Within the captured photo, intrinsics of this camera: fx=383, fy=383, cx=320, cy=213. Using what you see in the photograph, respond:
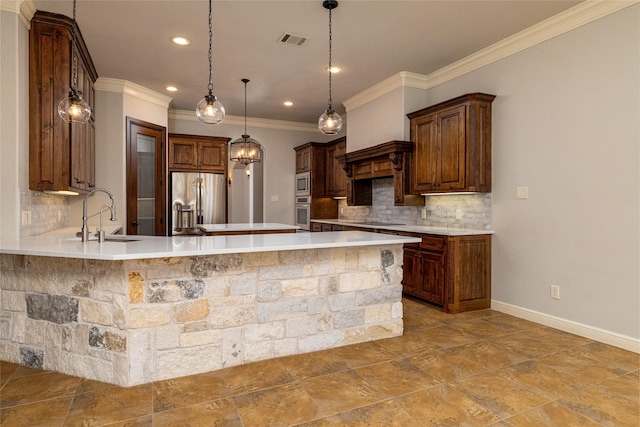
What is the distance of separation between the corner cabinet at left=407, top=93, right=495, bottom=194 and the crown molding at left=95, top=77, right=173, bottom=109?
13.1 feet

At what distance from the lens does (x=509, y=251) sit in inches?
158

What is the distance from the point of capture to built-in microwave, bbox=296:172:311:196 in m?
7.30

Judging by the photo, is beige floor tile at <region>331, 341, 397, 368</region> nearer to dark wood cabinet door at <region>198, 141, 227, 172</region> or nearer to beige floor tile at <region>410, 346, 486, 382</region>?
beige floor tile at <region>410, 346, 486, 382</region>

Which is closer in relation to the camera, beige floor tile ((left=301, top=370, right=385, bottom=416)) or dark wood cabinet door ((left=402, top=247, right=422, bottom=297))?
beige floor tile ((left=301, top=370, right=385, bottom=416))

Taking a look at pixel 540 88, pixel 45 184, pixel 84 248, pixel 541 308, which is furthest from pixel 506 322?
pixel 45 184

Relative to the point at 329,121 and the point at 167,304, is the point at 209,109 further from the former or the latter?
the point at 167,304

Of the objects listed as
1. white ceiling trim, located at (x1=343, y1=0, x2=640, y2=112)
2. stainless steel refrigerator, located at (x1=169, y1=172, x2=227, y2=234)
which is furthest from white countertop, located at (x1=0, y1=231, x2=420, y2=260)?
stainless steel refrigerator, located at (x1=169, y1=172, x2=227, y2=234)

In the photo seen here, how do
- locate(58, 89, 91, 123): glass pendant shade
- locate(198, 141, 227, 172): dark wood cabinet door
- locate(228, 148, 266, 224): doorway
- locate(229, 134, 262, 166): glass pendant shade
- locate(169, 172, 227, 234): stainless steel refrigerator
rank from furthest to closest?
locate(228, 148, 266, 224): doorway
locate(198, 141, 227, 172): dark wood cabinet door
locate(169, 172, 227, 234): stainless steel refrigerator
locate(229, 134, 262, 166): glass pendant shade
locate(58, 89, 91, 123): glass pendant shade

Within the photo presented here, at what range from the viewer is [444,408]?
2.13 meters

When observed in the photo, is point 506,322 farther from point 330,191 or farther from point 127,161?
A: point 127,161

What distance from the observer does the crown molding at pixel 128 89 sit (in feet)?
17.1

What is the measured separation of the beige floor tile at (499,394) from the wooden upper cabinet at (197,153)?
563 centimetres

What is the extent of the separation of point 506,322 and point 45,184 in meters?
4.45

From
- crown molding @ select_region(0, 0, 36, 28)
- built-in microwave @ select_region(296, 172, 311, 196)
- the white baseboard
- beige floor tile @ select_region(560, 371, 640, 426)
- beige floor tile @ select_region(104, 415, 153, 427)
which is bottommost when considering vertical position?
beige floor tile @ select_region(560, 371, 640, 426)
